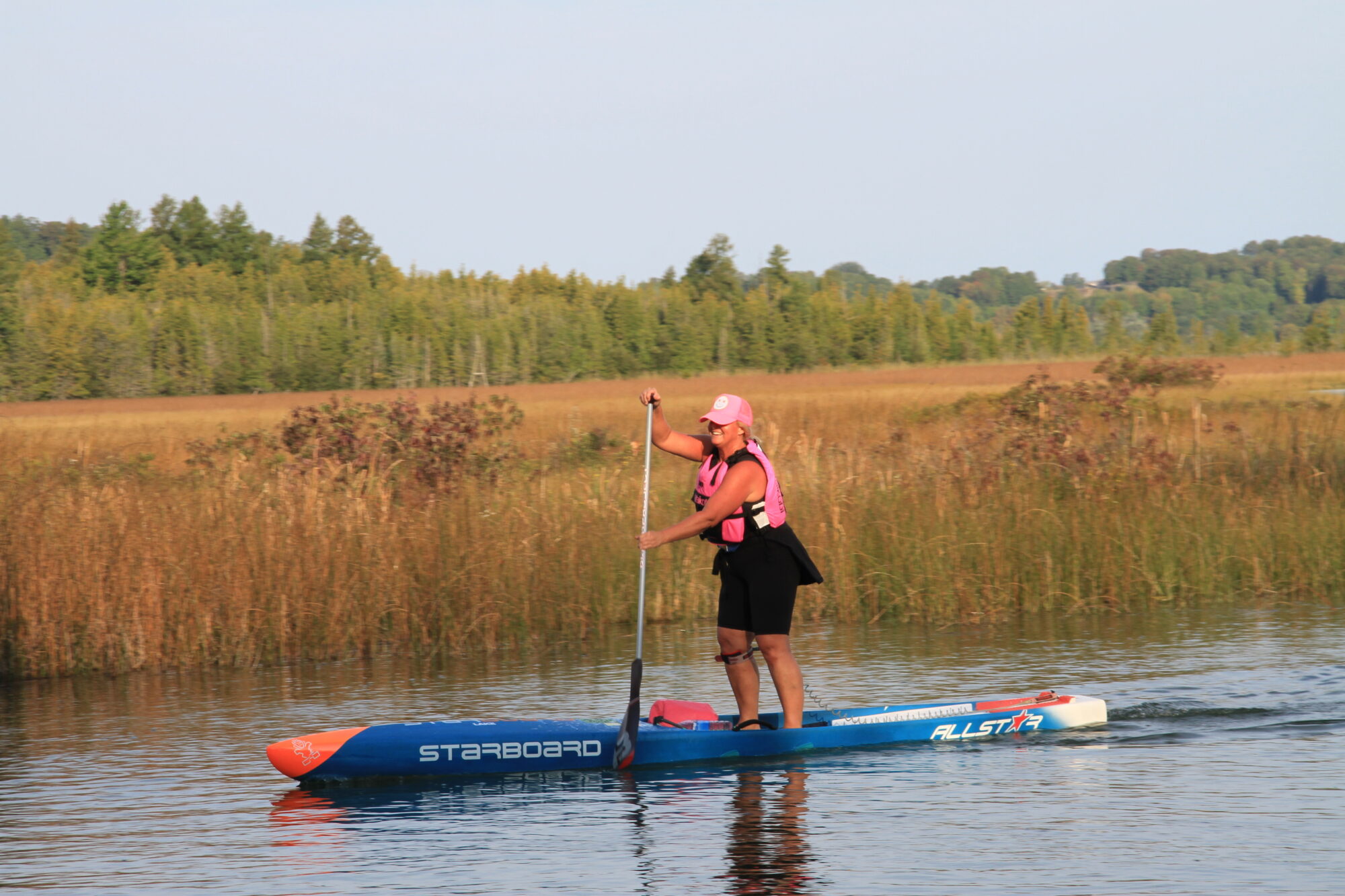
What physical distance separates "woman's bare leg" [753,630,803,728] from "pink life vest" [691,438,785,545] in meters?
0.56

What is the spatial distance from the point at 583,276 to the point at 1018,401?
79712 millimetres

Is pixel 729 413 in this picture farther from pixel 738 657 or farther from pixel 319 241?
pixel 319 241

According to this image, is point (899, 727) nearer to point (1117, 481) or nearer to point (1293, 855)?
point (1293, 855)

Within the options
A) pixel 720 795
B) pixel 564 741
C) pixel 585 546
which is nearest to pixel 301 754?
pixel 564 741

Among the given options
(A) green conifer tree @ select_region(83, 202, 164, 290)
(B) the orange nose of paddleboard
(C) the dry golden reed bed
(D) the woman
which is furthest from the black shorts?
(A) green conifer tree @ select_region(83, 202, 164, 290)

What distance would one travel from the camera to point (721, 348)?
8119 cm

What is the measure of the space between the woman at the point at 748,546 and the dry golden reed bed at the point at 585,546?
450 cm

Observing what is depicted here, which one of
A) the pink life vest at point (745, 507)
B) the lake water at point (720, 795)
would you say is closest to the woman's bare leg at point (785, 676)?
the lake water at point (720, 795)

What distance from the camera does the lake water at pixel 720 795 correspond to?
5.27 metres

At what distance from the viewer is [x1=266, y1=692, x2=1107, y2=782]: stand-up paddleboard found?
22.8 ft

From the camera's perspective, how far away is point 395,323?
7444 centimetres

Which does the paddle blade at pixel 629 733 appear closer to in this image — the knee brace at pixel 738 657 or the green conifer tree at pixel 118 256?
the knee brace at pixel 738 657

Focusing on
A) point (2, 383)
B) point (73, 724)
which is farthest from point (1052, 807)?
point (2, 383)

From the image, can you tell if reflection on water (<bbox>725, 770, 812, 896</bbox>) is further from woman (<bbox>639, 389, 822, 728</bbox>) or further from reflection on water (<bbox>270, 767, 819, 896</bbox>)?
woman (<bbox>639, 389, 822, 728</bbox>)
